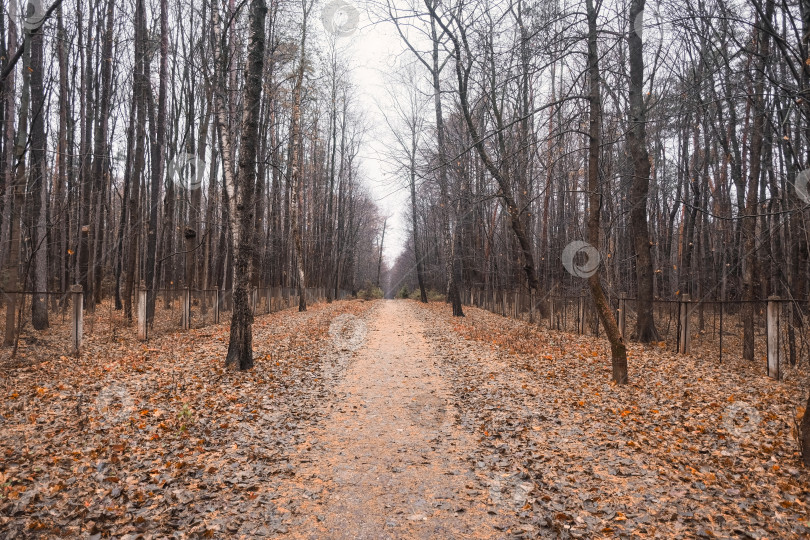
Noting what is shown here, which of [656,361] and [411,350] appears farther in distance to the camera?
[411,350]

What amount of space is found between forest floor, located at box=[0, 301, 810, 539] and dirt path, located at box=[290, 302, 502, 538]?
0.8 inches

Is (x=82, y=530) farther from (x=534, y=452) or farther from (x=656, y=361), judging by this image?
(x=656, y=361)

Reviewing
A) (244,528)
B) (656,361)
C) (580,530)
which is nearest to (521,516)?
(580,530)

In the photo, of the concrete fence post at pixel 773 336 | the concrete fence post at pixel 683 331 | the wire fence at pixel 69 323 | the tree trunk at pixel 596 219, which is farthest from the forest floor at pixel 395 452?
the concrete fence post at pixel 683 331

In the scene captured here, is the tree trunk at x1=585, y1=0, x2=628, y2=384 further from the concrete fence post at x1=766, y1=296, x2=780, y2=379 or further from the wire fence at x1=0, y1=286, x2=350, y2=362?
the wire fence at x1=0, y1=286, x2=350, y2=362

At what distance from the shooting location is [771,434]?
4.60 meters

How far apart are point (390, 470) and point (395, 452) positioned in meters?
0.41

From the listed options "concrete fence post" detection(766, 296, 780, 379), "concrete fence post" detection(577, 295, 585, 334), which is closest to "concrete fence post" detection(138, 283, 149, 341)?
"concrete fence post" detection(577, 295, 585, 334)

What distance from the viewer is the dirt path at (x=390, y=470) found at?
3283mm

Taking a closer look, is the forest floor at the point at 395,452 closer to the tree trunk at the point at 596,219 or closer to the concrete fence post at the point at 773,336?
the concrete fence post at the point at 773,336

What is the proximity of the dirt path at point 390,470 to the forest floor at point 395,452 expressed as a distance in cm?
2

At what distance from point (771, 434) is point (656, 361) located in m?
4.39

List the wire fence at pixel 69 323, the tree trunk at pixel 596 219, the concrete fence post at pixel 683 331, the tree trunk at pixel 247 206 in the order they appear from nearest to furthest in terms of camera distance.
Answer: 1. the tree trunk at pixel 596 219
2. the tree trunk at pixel 247 206
3. the wire fence at pixel 69 323
4. the concrete fence post at pixel 683 331

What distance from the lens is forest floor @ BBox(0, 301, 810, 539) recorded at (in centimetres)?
329
